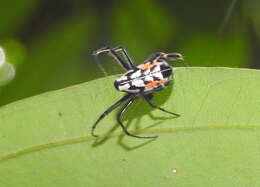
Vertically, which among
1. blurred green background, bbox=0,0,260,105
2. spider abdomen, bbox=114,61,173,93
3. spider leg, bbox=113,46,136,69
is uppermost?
spider abdomen, bbox=114,61,173,93

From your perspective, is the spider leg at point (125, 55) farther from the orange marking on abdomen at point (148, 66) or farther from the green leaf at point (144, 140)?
the green leaf at point (144, 140)

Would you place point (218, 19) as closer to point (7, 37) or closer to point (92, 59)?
point (92, 59)

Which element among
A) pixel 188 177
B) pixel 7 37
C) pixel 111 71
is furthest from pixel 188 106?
pixel 7 37

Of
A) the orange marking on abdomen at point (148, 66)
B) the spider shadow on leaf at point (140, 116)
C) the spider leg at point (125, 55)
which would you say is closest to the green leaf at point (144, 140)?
the spider shadow on leaf at point (140, 116)

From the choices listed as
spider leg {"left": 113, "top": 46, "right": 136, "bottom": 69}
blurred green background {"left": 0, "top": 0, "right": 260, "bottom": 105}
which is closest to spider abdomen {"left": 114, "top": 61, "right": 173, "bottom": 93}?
spider leg {"left": 113, "top": 46, "right": 136, "bottom": 69}

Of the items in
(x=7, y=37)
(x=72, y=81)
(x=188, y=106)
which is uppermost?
(x=188, y=106)

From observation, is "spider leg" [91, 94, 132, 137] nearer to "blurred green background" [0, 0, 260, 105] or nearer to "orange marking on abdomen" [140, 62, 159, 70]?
"orange marking on abdomen" [140, 62, 159, 70]
